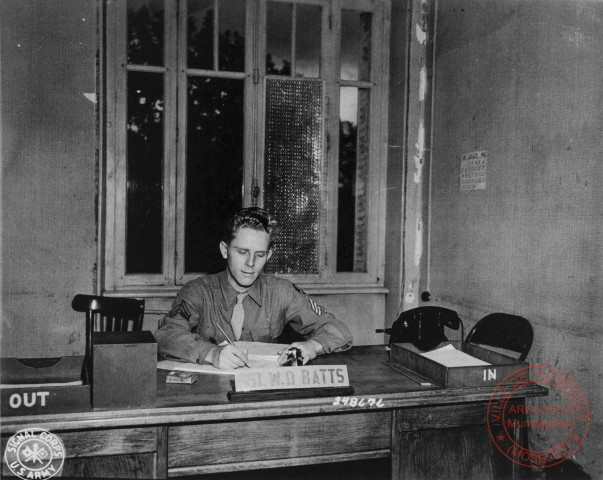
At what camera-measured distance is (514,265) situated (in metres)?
3.01

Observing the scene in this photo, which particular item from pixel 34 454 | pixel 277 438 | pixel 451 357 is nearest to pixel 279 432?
pixel 277 438

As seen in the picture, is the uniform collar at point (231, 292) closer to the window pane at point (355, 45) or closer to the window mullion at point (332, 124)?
the window mullion at point (332, 124)

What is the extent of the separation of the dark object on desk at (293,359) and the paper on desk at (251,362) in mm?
39

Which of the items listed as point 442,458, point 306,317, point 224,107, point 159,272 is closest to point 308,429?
point 442,458

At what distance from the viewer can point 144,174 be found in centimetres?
383

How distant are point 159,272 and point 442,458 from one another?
8.71ft

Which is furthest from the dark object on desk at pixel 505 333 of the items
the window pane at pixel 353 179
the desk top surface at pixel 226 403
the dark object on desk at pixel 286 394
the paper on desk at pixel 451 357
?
the window pane at pixel 353 179

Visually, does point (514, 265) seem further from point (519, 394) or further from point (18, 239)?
point (18, 239)

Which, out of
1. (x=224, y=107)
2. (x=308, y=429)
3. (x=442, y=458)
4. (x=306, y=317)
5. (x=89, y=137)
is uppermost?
(x=224, y=107)

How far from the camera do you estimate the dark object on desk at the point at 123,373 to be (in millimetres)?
1464

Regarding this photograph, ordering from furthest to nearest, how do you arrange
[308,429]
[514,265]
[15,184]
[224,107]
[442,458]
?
[224,107] → [15,184] → [514,265] → [442,458] → [308,429]

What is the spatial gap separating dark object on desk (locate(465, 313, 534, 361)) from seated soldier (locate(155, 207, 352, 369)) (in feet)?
2.88

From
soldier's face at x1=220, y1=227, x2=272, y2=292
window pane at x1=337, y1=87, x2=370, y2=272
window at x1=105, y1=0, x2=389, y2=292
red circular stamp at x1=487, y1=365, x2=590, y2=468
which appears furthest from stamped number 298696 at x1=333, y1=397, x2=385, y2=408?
window pane at x1=337, y1=87, x2=370, y2=272

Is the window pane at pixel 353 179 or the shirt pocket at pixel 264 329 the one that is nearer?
the shirt pocket at pixel 264 329
